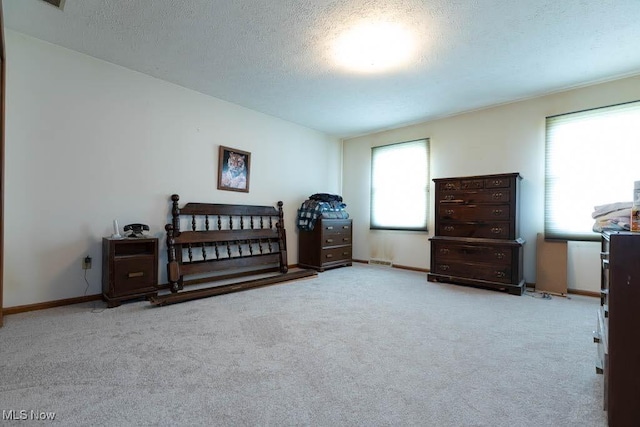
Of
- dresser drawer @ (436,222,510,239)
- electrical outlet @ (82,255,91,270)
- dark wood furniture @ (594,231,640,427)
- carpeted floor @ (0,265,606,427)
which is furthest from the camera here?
dresser drawer @ (436,222,510,239)

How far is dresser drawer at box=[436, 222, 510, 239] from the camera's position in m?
3.61

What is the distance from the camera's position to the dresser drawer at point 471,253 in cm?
353

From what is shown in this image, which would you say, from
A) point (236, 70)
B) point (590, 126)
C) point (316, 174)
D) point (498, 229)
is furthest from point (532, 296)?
point (236, 70)

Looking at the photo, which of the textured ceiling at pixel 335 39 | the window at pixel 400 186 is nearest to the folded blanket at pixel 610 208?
the textured ceiling at pixel 335 39

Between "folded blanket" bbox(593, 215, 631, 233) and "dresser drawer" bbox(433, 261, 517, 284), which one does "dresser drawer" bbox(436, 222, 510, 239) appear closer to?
"dresser drawer" bbox(433, 261, 517, 284)

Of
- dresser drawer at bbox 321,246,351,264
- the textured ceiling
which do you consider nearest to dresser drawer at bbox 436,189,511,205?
the textured ceiling

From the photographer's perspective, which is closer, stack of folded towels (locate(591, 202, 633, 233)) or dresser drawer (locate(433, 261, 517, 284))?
stack of folded towels (locate(591, 202, 633, 233))

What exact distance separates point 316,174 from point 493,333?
12.7ft

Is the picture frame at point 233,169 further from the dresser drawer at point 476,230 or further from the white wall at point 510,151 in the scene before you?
the dresser drawer at point 476,230

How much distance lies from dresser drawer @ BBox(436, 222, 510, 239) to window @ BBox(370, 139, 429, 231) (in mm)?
709

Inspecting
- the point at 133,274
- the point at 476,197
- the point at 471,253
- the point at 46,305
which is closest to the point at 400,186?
the point at 476,197

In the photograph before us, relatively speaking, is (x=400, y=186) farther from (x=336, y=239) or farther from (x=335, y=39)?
(x=335, y=39)

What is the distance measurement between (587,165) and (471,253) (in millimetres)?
1623

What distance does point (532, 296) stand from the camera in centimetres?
338
